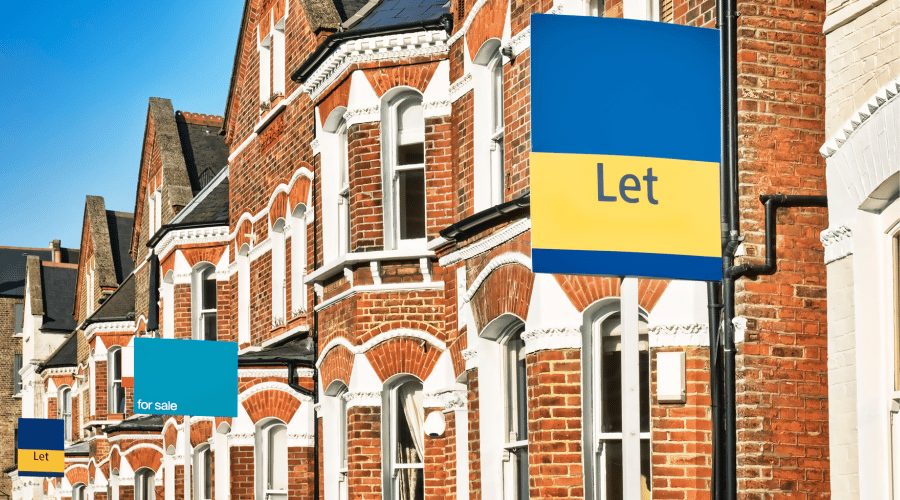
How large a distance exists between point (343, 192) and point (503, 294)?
5207 millimetres

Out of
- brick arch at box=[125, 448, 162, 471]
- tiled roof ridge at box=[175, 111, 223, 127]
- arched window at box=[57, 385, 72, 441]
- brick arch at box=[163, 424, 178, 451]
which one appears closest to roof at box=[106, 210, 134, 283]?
arched window at box=[57, 385, 72, 441]

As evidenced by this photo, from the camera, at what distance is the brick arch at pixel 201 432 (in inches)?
838

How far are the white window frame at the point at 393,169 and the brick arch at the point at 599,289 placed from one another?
483cm

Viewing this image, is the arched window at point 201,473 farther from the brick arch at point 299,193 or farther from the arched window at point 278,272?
the brick arch at point 299,193

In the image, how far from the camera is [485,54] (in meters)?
13.1

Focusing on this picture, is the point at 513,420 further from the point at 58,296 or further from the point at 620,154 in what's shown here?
the point at 58,296

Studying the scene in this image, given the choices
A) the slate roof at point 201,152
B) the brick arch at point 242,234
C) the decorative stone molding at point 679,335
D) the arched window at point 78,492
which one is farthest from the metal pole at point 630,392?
the arched window at point 78,492

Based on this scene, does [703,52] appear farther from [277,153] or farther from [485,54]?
[277,153]

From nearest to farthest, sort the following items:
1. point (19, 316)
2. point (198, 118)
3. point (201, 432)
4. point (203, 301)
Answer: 1. point (201, 432)
2. point (203, 301)
3. point (198, 118)
4. point (19, 316)

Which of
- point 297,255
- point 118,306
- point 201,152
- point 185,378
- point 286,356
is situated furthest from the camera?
point 118,306

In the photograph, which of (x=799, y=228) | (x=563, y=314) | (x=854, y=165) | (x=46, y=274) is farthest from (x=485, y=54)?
(x=46, y=274)

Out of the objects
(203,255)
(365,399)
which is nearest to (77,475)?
(203,255)

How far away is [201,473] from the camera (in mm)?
22203

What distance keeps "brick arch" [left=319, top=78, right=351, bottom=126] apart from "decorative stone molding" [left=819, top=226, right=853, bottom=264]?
8.30 m
